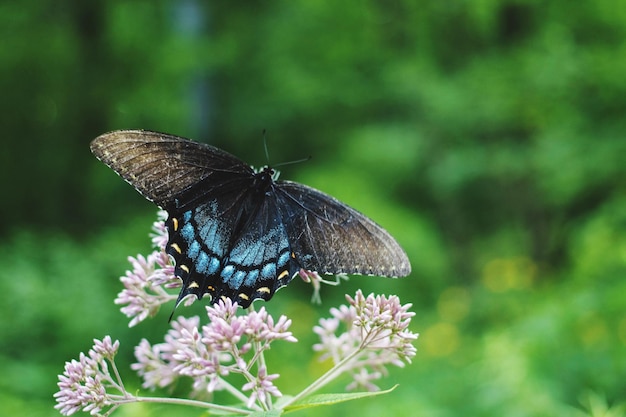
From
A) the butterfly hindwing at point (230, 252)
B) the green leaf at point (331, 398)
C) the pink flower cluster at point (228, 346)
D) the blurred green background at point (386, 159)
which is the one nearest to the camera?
the green leaf at point (331, 398)

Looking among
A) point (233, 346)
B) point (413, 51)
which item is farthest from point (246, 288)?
point (413, 51)

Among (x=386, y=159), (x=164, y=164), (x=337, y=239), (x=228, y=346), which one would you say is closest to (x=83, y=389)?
(x=228, y=346)

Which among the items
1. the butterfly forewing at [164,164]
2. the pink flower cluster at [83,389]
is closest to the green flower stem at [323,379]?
the pink flower cluster at [83,389]

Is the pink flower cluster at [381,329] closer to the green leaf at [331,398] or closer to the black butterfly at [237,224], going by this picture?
the black butterfly at [237,224]

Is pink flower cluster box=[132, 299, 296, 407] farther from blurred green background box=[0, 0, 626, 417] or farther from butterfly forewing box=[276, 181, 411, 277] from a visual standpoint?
blurred green background box=[0, 0, 626, 417]

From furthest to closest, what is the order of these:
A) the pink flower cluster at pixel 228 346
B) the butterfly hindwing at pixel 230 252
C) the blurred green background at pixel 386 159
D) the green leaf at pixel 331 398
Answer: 1. the blurred green background at pixel 386 159
2. the butterfly hindwing at pixel 230 252
3. the pink flower cluster at pixel 228 346
4. the green leaf at pixel 331 398

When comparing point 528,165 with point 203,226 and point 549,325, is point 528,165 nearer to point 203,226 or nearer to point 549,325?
point 549,325

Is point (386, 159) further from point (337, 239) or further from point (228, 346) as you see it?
point (228, 346)
